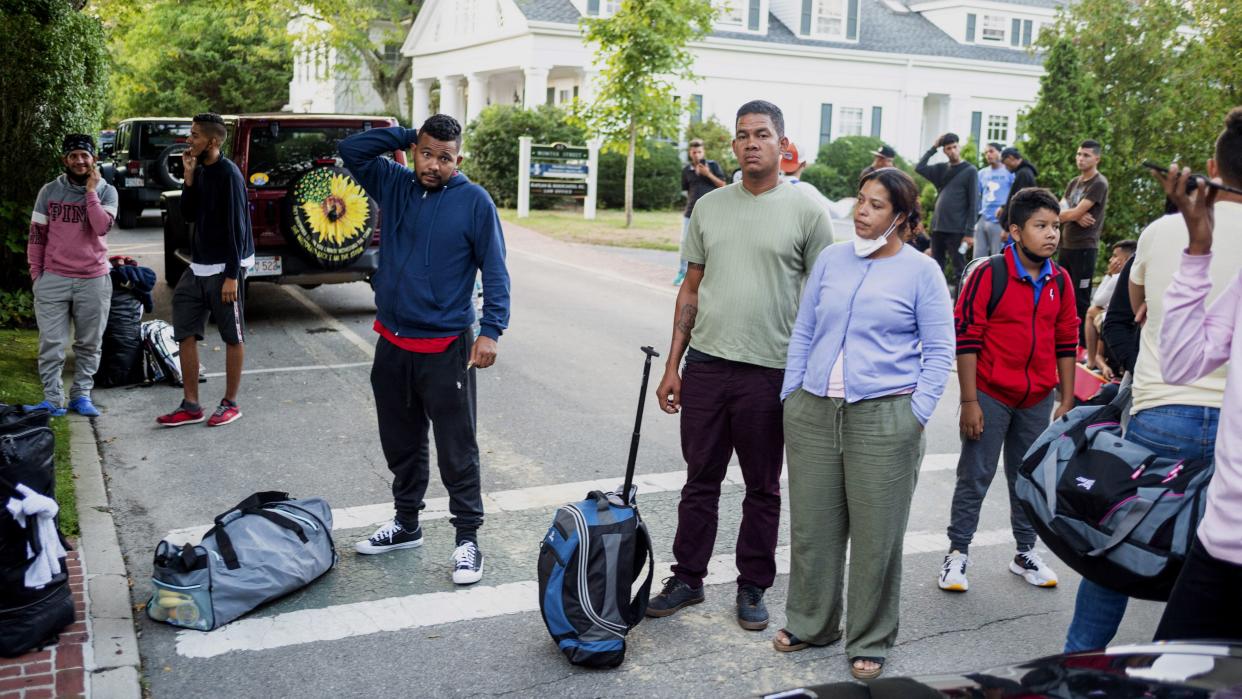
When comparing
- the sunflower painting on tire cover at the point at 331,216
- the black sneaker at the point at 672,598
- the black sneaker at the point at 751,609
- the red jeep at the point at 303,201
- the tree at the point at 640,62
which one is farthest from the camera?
the tree at the point at 640,62

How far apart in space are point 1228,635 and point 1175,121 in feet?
50.0

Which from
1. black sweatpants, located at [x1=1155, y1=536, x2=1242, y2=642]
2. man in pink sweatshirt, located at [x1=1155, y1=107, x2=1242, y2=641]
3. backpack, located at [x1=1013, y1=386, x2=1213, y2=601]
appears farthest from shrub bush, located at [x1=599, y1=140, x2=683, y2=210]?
black sweatpants, located at [x1=1155, y1=536, x2=1242, y2=642]

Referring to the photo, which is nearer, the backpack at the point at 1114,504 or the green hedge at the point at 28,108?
the backpack at the point at 1114,504

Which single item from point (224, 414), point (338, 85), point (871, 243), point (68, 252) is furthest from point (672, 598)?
point (338, 85)

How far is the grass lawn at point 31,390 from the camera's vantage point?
20.1 feet

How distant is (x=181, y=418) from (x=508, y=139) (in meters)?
22.9

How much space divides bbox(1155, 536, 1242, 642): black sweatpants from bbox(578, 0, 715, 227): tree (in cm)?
2144

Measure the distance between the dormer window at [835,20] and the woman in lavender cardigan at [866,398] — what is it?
123 ft

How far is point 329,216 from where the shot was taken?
442 inches

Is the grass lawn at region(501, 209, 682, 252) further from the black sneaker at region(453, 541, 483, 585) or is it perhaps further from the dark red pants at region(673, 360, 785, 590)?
the dark red pants at region(673, 360, 785, 590)

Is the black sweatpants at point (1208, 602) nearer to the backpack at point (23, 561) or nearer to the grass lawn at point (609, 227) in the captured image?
the backpack at point (23, 561)

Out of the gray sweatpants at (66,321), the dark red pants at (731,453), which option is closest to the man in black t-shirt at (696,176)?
the gray sweatpants at (66,321)

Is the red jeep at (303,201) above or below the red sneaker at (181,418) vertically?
above

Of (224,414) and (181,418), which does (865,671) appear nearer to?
(224,414)
